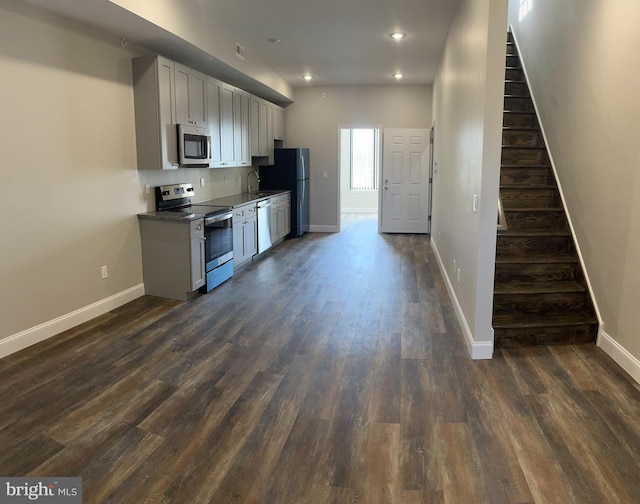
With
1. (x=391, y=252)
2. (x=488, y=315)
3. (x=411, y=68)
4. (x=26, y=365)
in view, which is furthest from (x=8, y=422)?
(x=411, y=68)

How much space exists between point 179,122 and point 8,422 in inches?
132

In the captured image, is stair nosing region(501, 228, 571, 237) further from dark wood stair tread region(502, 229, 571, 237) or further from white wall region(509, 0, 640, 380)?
white wall region(509, 0, 640, 380)

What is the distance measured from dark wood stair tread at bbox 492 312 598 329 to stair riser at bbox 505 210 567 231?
1.03 metres

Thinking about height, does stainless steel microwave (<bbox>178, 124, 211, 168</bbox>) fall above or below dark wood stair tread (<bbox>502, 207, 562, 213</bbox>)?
above

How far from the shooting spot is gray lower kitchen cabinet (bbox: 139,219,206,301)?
4.73 meters

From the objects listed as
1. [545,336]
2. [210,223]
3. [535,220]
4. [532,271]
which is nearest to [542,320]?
[545,336]

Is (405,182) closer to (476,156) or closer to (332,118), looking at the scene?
(332,118)

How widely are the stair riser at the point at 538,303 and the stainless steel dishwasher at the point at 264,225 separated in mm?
3917

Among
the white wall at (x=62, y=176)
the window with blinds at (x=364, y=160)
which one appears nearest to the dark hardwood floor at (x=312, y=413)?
the white wall at (x=62, y=176)

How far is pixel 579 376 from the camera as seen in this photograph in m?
3.14

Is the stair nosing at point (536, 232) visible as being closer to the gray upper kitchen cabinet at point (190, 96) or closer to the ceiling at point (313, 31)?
the ceiling at point (313, 31)

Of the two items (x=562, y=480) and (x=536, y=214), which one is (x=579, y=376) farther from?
(x=536, y=214)

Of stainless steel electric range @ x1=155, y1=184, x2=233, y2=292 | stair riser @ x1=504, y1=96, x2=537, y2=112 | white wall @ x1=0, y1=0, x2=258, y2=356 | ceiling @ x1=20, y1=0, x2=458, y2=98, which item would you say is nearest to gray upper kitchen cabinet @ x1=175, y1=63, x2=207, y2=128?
ceiling @ x1=20, y1=0, x2=458, y2=98

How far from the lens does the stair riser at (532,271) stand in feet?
13.5
